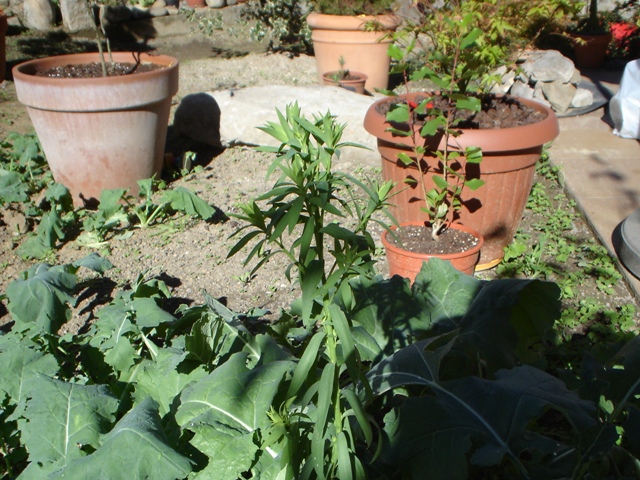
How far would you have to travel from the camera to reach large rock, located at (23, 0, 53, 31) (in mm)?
9172

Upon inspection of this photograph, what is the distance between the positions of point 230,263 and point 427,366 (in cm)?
198

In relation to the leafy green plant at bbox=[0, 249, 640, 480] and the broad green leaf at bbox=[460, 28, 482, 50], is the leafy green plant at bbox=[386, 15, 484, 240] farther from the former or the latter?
the leafy green plant at bbox=[0, 249, 640, 480]

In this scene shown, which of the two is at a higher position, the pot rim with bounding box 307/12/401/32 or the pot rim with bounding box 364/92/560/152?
the pot rim with bounding box 364/92/560/152

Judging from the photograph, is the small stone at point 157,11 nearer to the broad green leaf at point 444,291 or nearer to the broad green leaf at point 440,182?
the broad green leaf at point 440,182

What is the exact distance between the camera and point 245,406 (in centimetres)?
164

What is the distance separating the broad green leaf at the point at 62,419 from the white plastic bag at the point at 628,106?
4.76 m

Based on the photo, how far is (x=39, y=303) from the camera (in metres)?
2.53

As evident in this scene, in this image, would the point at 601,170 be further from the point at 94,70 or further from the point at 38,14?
the point at 38,14

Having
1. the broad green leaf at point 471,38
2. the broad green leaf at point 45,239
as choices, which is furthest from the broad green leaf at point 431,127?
the broad green leaf at point 45,239

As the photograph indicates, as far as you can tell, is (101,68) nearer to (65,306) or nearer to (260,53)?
(65,306)

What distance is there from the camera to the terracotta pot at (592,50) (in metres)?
7.23

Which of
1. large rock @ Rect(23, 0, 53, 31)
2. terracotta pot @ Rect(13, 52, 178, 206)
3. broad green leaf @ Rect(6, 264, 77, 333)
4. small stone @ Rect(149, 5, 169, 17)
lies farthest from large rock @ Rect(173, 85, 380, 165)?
large rock @ Rect(23, 0, 53, 31)

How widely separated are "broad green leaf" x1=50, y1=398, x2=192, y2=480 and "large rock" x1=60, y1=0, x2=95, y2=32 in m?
9.11

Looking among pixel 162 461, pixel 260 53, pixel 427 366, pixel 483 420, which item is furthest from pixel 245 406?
pixel 260 53
